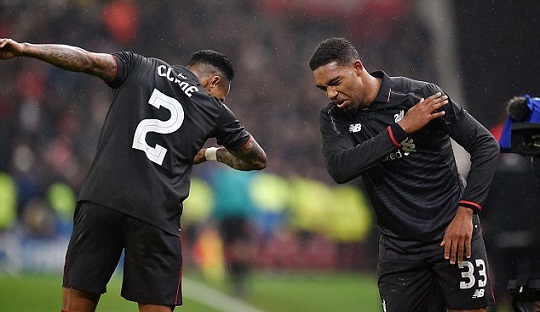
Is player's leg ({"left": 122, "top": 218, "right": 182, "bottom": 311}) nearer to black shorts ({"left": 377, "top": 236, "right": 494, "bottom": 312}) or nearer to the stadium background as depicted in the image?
black shorts ({"left": 377, "top": 236, "right": 494, "bottom": 312})

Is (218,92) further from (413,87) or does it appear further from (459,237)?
(459,237)

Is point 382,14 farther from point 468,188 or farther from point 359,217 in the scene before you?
point 468,188

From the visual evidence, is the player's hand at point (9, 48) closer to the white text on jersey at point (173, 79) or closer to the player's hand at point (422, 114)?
the white text on jersey at point (173, 79)

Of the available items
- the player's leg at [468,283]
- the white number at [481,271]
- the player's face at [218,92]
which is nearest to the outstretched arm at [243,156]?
the player's face at [218,92]

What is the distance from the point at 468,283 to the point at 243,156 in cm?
118

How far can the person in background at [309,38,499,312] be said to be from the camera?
3609 millimetres

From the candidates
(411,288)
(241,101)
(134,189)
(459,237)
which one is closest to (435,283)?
(411,288)

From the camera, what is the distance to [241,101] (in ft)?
35.0

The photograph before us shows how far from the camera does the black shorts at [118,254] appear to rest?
3.48 meters

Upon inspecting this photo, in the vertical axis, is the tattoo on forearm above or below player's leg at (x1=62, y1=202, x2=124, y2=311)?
above

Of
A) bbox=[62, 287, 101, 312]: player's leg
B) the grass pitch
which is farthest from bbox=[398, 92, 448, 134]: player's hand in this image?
the grass pitch

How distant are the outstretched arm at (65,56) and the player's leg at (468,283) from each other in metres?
1.60

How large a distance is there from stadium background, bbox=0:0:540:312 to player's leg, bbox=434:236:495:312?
15.5 ft

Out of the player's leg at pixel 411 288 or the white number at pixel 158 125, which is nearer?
the white number at pixel 158 125
